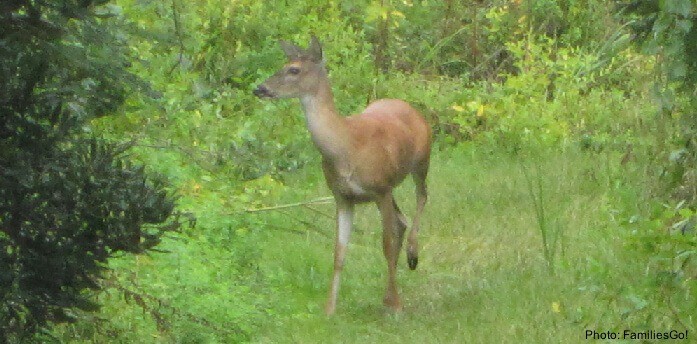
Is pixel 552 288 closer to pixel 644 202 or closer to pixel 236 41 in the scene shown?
pixel 644 202

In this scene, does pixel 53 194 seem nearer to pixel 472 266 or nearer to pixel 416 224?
pixel 416 224

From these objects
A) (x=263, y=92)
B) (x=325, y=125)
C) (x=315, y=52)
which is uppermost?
(x=315, y=52)

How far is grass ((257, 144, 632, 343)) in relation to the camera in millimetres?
7598

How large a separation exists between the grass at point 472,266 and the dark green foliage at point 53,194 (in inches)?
68.6

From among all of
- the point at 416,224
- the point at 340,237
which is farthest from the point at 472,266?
the point at 340,237

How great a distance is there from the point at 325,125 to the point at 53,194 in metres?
2.68

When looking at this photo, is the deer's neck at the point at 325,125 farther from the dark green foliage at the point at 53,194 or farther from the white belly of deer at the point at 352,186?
the dark green foliage at the point at 53,194

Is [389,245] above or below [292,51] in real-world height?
below

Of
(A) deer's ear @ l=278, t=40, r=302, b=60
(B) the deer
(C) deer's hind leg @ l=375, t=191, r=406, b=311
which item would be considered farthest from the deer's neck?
(C) deer's hind leg @ l=375, t=191, r=406, b=311

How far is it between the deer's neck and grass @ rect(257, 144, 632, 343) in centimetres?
97

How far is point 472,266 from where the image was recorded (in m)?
9.43

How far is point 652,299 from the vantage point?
5965 millimetres

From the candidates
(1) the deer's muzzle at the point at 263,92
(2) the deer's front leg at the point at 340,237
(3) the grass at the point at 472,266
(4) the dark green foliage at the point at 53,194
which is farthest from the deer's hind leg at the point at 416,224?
(4) the dark green foliage at the point at 53,194

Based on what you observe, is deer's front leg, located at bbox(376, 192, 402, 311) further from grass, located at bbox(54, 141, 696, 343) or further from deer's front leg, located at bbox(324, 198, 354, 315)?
deer's front leg, located at bbox(324, 198, 354, 315)
